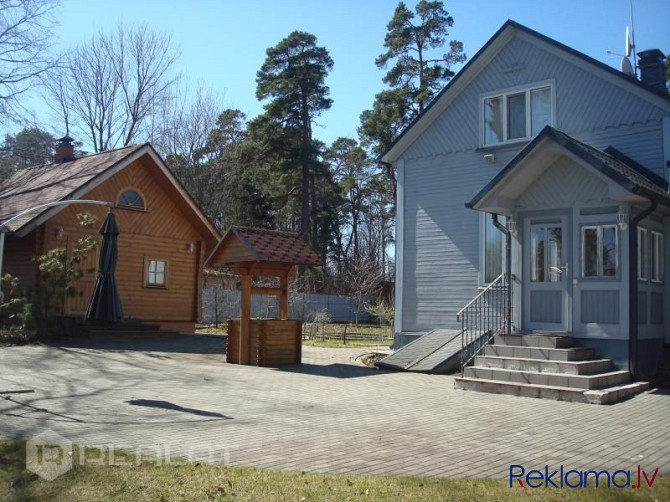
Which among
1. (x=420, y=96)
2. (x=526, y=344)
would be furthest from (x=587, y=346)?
(x=420, y=96)

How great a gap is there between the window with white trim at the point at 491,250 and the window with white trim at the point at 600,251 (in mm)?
3408

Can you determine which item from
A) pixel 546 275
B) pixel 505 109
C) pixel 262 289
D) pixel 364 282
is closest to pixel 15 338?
pixel 262 289

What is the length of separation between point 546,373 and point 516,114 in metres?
7.56

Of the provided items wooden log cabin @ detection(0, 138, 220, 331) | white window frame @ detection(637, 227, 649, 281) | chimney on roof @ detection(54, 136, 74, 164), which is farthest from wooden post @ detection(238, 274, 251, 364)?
chimney on roof @ detection(54, 136, 74, 164)

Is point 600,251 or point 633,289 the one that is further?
point 600,251

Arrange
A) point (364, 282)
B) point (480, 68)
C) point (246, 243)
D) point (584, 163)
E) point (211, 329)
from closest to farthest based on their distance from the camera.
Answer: point (584, 163)
point (246, 243)
point (480, 68)
point (211, 329)
point (364, 282)

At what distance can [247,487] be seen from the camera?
17.3 ft

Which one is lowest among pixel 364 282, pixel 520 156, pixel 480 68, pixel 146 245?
pixel 364 282

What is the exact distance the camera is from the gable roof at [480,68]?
1407 cm

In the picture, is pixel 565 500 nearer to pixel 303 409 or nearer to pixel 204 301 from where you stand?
pixel 303 409

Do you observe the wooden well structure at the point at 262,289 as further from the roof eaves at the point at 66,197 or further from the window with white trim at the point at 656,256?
the roof eaves at the point at 66,197

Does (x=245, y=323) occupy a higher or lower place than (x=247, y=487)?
higher

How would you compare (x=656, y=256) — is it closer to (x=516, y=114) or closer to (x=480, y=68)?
(x=516, y=114)

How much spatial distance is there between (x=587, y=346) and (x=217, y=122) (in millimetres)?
34313
